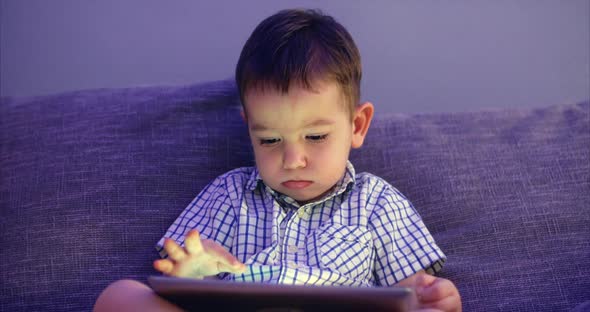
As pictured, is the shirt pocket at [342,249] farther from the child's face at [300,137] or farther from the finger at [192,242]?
the finger at [192,242]

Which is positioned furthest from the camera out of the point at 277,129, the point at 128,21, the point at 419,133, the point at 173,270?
the point at 128,21

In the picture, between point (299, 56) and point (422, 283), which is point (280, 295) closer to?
point (422, 283)

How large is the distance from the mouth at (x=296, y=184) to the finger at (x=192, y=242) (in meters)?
0.35

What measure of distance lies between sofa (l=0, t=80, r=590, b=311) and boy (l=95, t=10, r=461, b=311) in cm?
10

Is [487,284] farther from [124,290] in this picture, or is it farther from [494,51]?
[494,51]

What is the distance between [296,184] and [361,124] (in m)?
0.22

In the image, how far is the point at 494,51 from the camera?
2090mm

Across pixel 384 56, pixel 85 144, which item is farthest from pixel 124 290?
pixel 384 56

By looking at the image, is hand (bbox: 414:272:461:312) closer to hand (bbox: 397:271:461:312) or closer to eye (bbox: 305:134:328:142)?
hand (bbox: 397:271:461:312)

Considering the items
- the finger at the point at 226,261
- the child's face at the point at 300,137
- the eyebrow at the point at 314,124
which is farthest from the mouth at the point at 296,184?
the finger at the point at 226,261

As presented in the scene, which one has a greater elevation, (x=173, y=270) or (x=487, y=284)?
(x=173, y=270)

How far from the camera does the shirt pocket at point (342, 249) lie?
133cm

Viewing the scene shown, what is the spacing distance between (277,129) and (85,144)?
1.55ft

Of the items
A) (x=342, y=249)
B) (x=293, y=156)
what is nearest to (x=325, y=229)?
(x=342, y=249)
